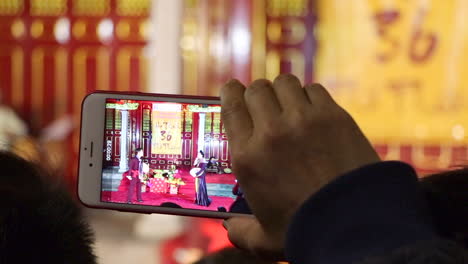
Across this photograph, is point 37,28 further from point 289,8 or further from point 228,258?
point 228,258

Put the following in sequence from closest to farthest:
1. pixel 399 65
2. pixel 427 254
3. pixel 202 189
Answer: pixel 427 254, pixel 202 189, pixel 399 65

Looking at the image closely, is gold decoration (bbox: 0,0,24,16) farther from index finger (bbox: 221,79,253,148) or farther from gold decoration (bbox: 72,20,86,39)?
index finger (bbox: 221,79,253,148)

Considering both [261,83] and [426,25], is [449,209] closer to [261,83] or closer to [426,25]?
[261,83]

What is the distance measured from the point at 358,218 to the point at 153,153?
0.34 meters

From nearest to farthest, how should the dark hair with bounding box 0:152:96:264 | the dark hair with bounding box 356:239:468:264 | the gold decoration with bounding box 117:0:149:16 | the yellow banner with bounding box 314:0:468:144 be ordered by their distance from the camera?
the dark hair with bounding box 356:239:468:264
the dark hair with bounding box 0:152:96:264
the yellow banner with bounding box 314:0:468:144
the gold decoration with bounding box 117:0:149:16

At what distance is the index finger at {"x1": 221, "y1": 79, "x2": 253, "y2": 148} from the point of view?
30 centimetres

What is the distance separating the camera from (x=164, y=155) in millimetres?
582

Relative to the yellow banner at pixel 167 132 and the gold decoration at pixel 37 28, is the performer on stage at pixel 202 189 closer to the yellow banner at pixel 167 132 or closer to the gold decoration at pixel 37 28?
the yellow banner at pixel 167 132

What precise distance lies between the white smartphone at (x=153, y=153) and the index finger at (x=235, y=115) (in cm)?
21

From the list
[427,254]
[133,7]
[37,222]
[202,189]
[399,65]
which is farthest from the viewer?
[133,7]

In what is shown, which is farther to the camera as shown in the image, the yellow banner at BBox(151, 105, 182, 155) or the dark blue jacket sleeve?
the yellow banner at BBox(151, 105, 182, 155)

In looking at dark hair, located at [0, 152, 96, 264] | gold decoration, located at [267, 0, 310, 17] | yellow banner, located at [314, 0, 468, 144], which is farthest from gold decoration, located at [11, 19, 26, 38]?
dark hair, located at [0, 152, 96, 264]

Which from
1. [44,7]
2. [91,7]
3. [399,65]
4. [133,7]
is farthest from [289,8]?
[44,7]

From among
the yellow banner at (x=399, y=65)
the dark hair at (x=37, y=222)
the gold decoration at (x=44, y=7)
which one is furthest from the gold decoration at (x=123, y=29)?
the dark hair at (x=37, y=222)
